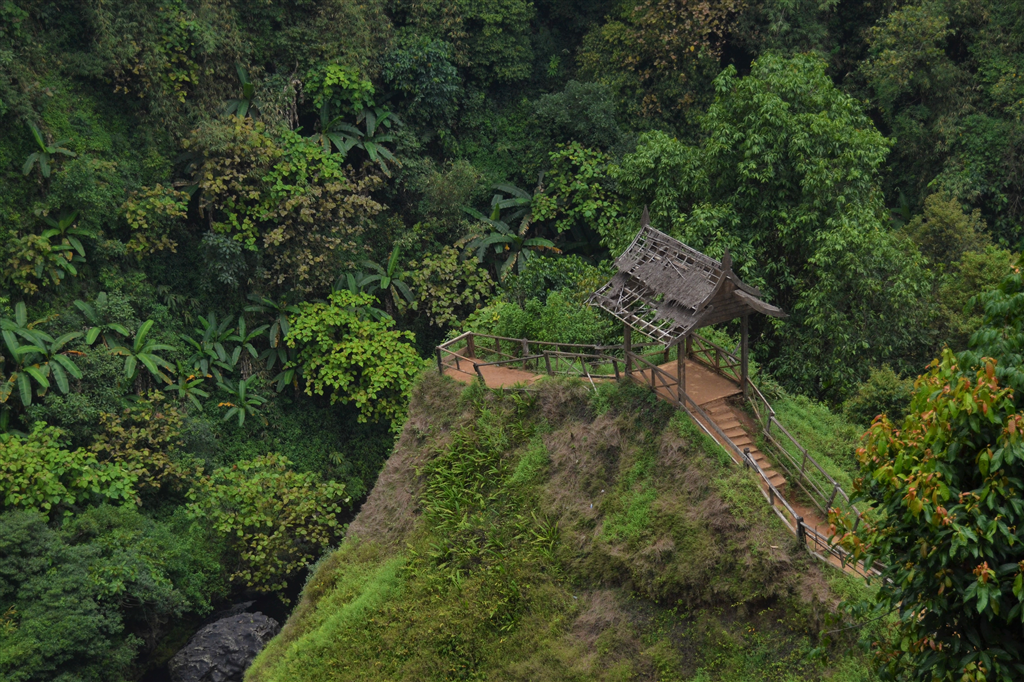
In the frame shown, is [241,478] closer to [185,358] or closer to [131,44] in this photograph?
[185,358]

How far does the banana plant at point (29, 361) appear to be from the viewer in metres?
20.3

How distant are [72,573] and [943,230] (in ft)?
66.8

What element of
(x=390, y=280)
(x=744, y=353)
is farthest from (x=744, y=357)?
(x=390, y=280)

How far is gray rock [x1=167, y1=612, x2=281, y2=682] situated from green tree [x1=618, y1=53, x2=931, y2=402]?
12.0m

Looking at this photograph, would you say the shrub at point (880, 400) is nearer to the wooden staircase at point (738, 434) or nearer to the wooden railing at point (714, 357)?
the wooden railing at point (714, 357)

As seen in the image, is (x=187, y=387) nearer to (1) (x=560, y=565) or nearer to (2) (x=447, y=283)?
(2) (x=447, y=283)

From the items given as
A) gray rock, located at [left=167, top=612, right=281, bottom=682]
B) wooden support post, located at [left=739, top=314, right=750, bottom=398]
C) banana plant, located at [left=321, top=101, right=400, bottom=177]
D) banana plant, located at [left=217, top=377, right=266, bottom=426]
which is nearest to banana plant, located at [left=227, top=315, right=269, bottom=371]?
banana plant, located at [left=217, top=377, right=266, bottom=426]

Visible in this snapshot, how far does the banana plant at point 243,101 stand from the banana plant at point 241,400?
7117 mm

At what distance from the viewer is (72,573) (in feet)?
59.8

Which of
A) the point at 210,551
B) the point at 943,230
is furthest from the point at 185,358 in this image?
the point at 943,230

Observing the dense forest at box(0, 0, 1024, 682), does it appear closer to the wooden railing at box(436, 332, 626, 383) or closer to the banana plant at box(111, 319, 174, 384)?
the banana plant at box(111, 319, 174, 384)

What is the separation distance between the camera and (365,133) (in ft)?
87.6

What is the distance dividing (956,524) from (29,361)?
19611 millimetres

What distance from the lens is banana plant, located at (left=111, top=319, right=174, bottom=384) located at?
861 inches
